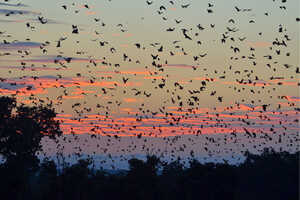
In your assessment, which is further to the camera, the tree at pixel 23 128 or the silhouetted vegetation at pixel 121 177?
the tree at pixel 23 128

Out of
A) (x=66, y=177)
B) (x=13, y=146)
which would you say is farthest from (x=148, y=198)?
(x=13, y=146)

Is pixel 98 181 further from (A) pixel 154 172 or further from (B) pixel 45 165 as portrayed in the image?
(B) pixel 45 165

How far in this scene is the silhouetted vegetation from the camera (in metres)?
77.8

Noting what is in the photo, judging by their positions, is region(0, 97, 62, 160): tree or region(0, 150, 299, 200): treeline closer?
region(0, 150, 299, 200): treeline

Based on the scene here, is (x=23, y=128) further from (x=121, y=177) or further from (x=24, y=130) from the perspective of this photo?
(x=121, y=177)

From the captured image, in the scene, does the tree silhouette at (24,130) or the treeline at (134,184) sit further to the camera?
the tree silhouette at (24,130)

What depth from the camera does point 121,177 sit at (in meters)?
84.5

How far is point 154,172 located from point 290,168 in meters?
37.4

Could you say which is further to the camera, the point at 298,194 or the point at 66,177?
the point at 298,194

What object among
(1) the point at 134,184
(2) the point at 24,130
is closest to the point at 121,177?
(1) the point at 134,184

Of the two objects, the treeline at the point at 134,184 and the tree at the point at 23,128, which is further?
the tree at the point at 23,128

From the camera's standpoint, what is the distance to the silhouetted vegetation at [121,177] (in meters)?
77.8

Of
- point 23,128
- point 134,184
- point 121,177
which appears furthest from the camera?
point 23,128

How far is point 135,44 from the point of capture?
140ft
